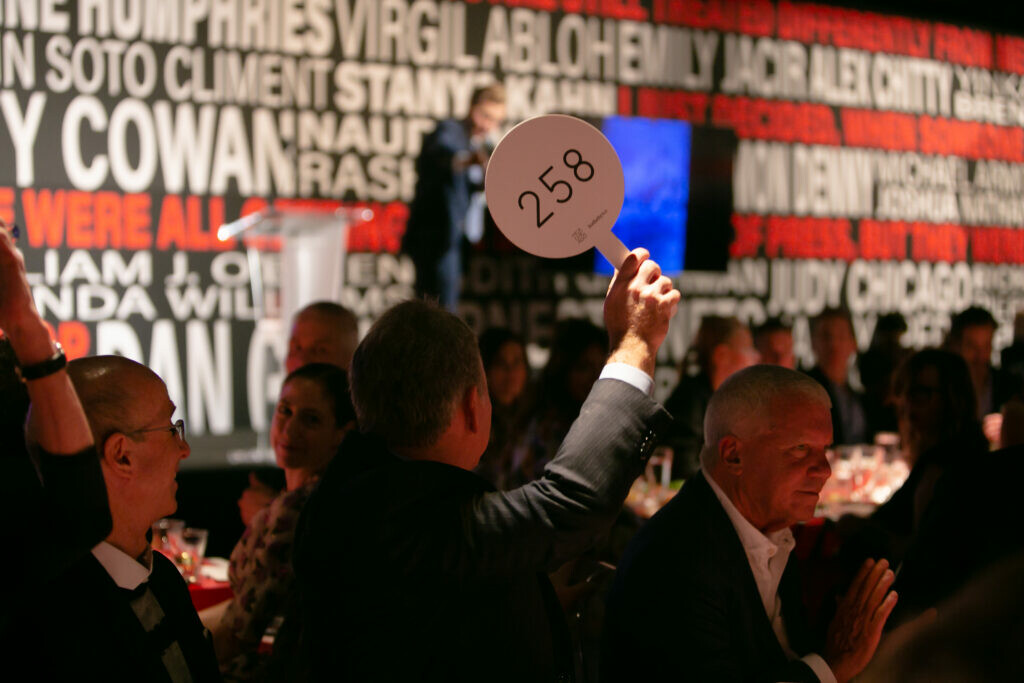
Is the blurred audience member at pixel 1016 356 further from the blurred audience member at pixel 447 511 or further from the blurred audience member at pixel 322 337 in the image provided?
the blurred audience member at pixel 447 511

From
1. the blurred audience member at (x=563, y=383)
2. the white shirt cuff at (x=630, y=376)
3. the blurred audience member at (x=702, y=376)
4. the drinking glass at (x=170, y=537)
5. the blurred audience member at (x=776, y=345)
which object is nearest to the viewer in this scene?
the white shirt cuff at (x=630, y=376)

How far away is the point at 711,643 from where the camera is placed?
214 cm

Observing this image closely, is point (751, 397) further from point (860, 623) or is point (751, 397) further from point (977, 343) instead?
point (977, 343)

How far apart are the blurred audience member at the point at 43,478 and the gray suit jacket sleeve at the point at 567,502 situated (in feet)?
1.80

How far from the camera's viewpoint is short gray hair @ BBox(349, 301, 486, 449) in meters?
1.73

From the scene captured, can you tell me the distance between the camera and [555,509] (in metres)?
1.60

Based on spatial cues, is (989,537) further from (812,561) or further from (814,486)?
(812,561)

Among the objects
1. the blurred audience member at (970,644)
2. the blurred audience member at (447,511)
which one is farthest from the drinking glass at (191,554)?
the blurred audience member at (970,644)

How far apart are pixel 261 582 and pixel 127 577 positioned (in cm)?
77

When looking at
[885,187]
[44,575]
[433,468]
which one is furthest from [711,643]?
[885,187]

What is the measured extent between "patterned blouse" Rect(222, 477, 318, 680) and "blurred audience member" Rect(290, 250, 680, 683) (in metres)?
0.76

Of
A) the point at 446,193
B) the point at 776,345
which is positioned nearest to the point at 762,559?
the point at 776,345

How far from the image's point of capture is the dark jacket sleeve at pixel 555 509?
1595 millimetres

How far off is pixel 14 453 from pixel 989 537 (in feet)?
6.93
